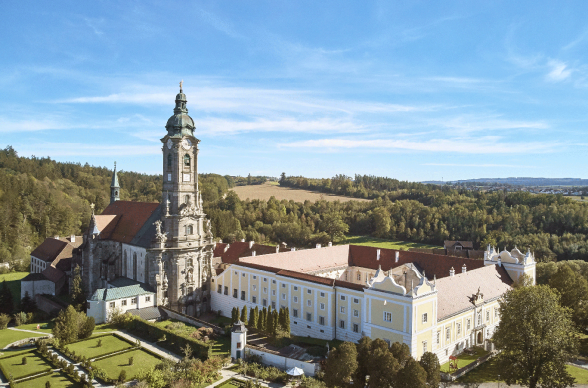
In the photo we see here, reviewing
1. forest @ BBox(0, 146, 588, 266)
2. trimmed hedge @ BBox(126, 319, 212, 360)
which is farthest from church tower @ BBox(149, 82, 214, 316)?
forest @ BBox(0, 146, 588, 266)

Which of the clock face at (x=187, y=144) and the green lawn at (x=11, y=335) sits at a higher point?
the clock face at (x=187, y=144)

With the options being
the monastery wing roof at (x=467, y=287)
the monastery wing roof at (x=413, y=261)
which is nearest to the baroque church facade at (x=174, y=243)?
the monastery wing roof at (x=413, y=261)

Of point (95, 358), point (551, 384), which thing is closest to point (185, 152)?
point (95, 358)

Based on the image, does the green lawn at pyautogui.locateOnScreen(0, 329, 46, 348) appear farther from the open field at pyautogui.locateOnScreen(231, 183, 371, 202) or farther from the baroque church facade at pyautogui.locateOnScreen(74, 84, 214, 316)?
the open field at pyautogui.locateOnScreen(231, 183, 371, 202)

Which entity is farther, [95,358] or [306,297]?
[306,297]

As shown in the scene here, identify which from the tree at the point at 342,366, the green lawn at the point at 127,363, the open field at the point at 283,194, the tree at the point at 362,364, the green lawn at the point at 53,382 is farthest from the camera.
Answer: the open field at the point at 283,194

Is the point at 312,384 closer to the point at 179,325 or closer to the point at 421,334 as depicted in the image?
the point at 421,334

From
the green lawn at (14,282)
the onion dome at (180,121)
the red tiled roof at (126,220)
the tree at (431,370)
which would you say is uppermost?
the onion dome at (180,121)

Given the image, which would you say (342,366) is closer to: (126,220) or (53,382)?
(53,382)

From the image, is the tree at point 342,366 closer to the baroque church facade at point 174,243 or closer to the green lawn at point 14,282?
the baroque church facade at point 174,243
